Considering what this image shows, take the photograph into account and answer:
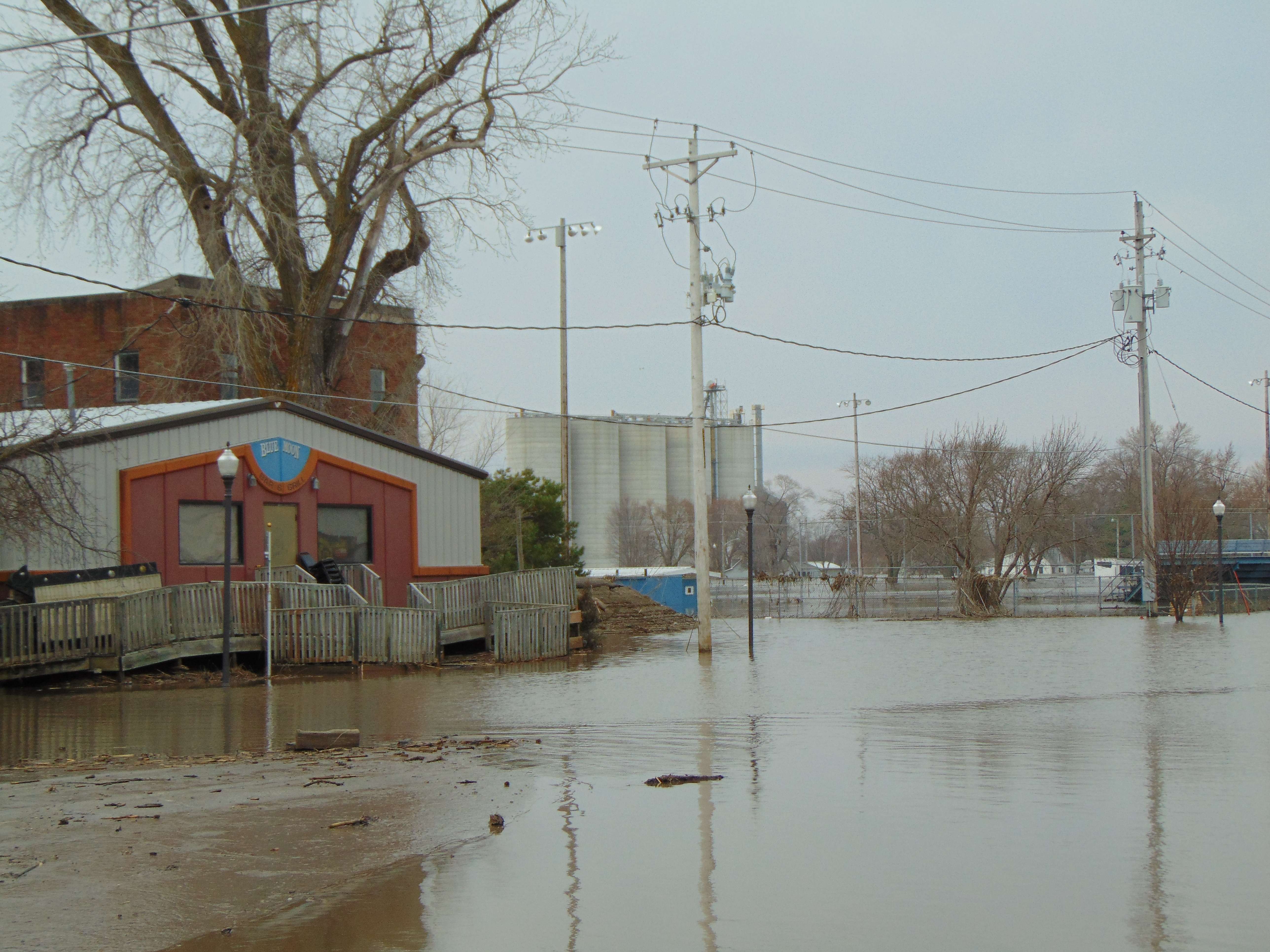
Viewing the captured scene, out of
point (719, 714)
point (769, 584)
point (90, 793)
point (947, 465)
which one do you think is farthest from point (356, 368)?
point (90, 793)

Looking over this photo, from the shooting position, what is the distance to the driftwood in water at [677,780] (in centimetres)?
924

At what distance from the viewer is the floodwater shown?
563cm

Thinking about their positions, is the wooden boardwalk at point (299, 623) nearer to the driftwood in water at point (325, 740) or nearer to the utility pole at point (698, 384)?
the utility pole at point (698, 384)

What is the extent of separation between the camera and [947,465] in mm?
44406

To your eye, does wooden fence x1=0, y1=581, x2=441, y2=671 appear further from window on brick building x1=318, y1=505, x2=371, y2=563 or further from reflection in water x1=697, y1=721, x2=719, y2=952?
reflection in water x1=697, y1=721, x2=719, y2=952

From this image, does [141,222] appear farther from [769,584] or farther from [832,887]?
[832,887]

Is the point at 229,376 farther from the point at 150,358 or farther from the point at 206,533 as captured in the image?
the point at 206,533

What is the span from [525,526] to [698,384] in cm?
1668

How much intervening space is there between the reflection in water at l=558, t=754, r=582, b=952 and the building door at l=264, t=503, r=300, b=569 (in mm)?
15745

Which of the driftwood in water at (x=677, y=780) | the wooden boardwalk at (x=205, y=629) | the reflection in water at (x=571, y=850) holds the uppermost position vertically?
the wooden boardwalk at (x=205, y=629)

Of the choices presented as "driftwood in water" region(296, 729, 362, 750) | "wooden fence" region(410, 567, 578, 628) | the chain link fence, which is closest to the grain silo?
the chain link fence

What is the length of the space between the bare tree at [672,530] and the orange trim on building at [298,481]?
55.8 metres

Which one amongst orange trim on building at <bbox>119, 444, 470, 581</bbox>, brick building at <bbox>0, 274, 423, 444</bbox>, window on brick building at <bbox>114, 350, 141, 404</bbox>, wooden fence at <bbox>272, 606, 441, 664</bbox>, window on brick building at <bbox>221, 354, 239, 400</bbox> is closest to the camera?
wooden fence at <bbox>272, 606, 441, 664</bbox>

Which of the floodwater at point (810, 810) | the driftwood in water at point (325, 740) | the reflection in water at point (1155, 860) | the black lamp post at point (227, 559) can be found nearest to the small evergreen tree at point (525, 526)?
the black lamp post at point (227, 559)
